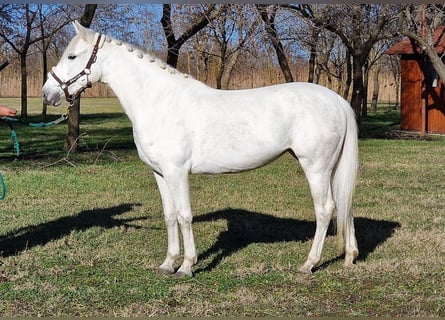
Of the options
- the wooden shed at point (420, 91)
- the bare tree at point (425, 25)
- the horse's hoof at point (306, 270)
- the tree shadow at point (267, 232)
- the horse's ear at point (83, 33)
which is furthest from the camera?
the wooden shed at point (420, 91)

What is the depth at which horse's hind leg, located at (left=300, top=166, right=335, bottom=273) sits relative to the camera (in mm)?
5672

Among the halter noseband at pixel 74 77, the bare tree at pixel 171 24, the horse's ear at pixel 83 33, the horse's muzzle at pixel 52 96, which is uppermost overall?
the bare tree at pixel 171 24

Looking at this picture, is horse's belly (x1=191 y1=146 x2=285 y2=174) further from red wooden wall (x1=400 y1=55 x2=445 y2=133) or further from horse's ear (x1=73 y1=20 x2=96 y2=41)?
red wooden wall (x1=400 y1=55 x2=445 y2=133)

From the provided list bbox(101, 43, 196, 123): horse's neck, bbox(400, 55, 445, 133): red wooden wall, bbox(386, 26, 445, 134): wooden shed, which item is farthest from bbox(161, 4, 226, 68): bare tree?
bbox(101, 43, 196, 123): horse's neck

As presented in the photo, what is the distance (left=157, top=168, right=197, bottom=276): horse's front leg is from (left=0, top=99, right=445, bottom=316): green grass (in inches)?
6.3

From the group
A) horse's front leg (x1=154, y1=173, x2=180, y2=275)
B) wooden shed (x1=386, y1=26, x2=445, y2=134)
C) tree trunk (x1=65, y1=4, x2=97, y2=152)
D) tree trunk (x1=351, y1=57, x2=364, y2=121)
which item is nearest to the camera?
horse's front leg (x1=154, y1=173, x2=180, y2=275)

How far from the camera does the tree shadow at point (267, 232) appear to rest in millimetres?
6465

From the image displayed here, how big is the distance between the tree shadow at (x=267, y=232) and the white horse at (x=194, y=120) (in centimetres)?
79

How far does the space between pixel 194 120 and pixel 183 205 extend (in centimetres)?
77

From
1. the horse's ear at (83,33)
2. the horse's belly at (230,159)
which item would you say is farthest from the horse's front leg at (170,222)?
the horse's ear at (83,33)

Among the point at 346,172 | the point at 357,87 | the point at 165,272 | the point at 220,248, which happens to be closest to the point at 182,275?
the point at 165,272

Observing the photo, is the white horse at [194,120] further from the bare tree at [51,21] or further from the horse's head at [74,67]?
the bare tree at [51,21]

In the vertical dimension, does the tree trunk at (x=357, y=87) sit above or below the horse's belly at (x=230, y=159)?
above

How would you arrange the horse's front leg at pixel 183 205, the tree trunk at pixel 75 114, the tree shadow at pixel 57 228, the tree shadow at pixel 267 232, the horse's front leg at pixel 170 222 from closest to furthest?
the horse's front leg at pixel 183 205
the horse's front leg at pixel 170 222
the tree shadow at pixel 267 232
the tree shadow at pixel 57 228
the tree trunk at pixel 75 114
